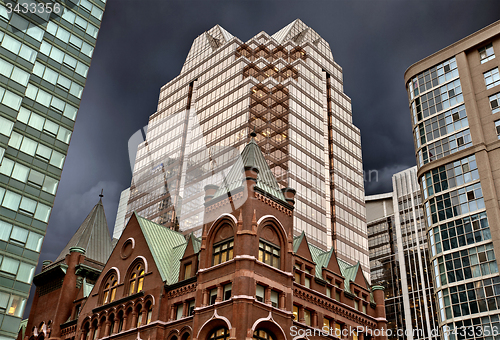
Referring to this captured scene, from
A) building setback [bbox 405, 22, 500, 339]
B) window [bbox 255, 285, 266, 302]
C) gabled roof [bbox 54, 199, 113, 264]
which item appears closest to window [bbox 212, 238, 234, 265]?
window [bbox 255, 285, 266, 302]

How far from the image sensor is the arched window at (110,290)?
5372cm

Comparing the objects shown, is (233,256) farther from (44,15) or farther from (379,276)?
(379,276)

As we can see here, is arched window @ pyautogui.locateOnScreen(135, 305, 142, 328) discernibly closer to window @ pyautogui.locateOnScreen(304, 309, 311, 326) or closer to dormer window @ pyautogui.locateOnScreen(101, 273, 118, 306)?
dormer window @ pyautogui.locateOnScreen(101, 273, 118, 306)

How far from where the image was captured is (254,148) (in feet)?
171

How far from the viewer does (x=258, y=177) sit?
162 feet

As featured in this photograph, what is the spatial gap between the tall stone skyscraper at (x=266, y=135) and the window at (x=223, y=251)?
199 feet

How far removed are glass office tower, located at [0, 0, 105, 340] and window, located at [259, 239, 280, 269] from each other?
22008 mm

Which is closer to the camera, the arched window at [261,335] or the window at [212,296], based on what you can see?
the arched window at [261,335]

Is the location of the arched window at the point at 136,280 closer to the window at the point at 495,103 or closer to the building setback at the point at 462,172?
the building setback at the point at 462,172

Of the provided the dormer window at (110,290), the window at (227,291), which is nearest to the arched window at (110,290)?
the dormer window at (110,290)

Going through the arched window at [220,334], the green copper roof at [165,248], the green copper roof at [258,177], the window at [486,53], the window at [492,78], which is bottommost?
the arched window at [220,334]

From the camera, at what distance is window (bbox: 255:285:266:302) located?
43.1 m

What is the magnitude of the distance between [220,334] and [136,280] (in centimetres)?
1379

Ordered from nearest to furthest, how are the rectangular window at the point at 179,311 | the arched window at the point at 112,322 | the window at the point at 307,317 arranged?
the rectangular window at the point at 179,311 < the window at the point at 307,317 < the arched window at the point at 112,322
